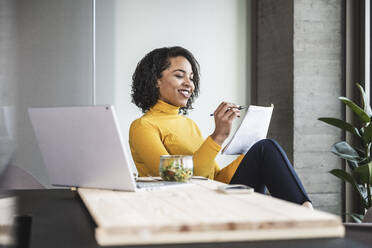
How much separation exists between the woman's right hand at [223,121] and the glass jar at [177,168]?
549 mm

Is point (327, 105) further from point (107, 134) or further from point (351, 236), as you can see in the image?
point (107, 134)

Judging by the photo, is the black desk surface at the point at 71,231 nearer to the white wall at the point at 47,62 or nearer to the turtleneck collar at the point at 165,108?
the turtleneck collar at the point at 165,108

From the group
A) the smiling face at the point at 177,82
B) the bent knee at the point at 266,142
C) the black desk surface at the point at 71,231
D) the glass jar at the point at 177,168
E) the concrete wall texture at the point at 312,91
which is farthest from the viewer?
the concrete wall texture at the point at 312,91

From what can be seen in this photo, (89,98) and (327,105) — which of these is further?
(327,105)

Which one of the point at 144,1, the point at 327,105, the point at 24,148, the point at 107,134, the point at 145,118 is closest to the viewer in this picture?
the point at 107,134

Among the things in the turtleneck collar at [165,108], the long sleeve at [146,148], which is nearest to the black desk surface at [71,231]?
the long sleeve at [146,148]

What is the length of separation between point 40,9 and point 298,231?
9.11ft

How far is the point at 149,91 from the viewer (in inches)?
101

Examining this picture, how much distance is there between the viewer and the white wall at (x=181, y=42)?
3717mm

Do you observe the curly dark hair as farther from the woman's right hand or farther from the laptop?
the laptop

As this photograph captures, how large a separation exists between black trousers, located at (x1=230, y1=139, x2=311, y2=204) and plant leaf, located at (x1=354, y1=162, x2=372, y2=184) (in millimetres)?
1088

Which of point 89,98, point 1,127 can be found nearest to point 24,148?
point 89,98

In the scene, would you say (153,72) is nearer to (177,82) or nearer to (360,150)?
(177,82)

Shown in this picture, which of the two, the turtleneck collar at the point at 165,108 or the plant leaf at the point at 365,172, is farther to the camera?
the plant leaf at the point at 365,172
